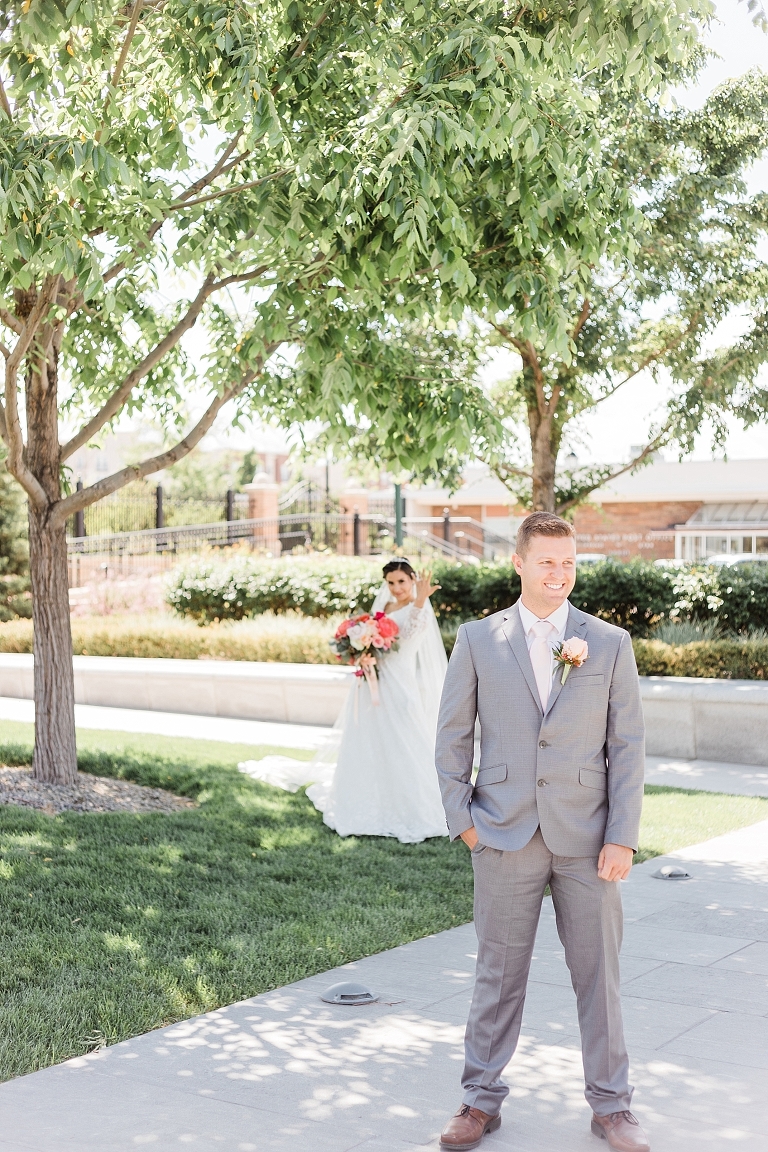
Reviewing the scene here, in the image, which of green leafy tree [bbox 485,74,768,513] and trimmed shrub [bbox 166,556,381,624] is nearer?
green leafy tree [bbox 485,74,768,513]

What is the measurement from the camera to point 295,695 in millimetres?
13938

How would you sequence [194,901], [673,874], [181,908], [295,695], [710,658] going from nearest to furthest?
1. [181,908]
2. [194,901]
3. [673,874]
4. [710,658]
5. [295,695]

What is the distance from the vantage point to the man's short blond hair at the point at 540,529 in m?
3.81

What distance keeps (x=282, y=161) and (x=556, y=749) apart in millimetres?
5322

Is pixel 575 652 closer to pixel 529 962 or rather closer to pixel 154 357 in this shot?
pixel 529 962

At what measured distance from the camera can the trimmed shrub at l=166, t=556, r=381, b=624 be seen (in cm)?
1844

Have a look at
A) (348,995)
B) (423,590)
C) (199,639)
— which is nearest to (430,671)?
(423,590)

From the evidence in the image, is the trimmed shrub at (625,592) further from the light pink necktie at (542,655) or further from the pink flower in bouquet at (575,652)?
the pink flower in bouquet at (575,652)

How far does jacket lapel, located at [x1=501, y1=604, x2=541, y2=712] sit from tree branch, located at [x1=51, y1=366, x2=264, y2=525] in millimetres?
4959

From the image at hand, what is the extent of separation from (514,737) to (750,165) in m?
10.3

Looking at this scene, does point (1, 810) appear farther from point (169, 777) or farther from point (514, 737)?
point (514, 737)

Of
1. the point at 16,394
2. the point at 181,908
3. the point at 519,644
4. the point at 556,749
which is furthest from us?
the point at 16,394

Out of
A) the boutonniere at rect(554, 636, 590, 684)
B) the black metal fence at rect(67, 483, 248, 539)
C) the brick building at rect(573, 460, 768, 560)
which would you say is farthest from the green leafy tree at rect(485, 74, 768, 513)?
the brick building at rect(573, 460, 768, 560)

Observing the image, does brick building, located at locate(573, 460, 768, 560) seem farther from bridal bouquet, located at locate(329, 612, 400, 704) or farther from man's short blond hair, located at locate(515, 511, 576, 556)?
man's short blond hair, located at locate(515, 511, 576, 556)
